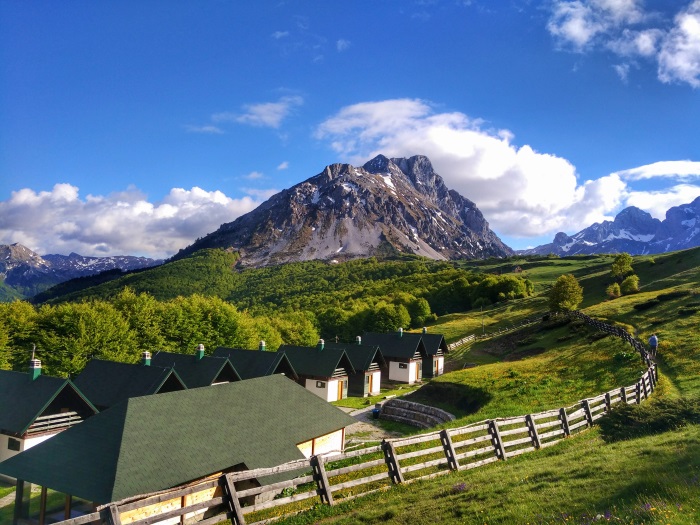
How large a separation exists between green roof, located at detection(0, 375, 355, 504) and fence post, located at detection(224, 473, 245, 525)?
28.0 ft

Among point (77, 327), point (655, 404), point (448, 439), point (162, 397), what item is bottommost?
point (655, 404)

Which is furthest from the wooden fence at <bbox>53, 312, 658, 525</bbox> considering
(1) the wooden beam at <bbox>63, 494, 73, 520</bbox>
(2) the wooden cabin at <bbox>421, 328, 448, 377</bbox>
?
(2) the wooden cabin at <bbox>421, 328, 448, 377</bbox>

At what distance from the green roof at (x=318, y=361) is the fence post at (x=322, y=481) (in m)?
42.5

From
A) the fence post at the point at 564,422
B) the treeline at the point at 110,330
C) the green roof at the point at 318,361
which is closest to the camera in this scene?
the fence post at the point at 564,422

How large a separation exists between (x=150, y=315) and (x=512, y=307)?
90239 millimetres

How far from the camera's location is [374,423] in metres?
46.0

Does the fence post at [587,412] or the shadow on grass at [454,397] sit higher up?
the fence post at [587,412]

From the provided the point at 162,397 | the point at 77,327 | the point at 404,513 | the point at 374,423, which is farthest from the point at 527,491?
the point at 77,327

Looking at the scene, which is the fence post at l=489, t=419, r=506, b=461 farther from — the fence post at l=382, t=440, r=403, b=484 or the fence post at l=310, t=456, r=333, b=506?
the fence post at l=310, t=456, r=333, b=506

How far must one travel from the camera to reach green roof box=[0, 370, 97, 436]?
32.1 m

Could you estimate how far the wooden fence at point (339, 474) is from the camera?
11367 mm

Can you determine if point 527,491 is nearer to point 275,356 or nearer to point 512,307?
point 275,356

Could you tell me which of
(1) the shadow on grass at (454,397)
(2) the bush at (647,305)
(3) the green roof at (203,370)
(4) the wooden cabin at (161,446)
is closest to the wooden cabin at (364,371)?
(1) the shadow on grass at (454,397)

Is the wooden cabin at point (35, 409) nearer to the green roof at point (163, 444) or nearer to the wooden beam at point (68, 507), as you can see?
the green roof at point (163, 444)
